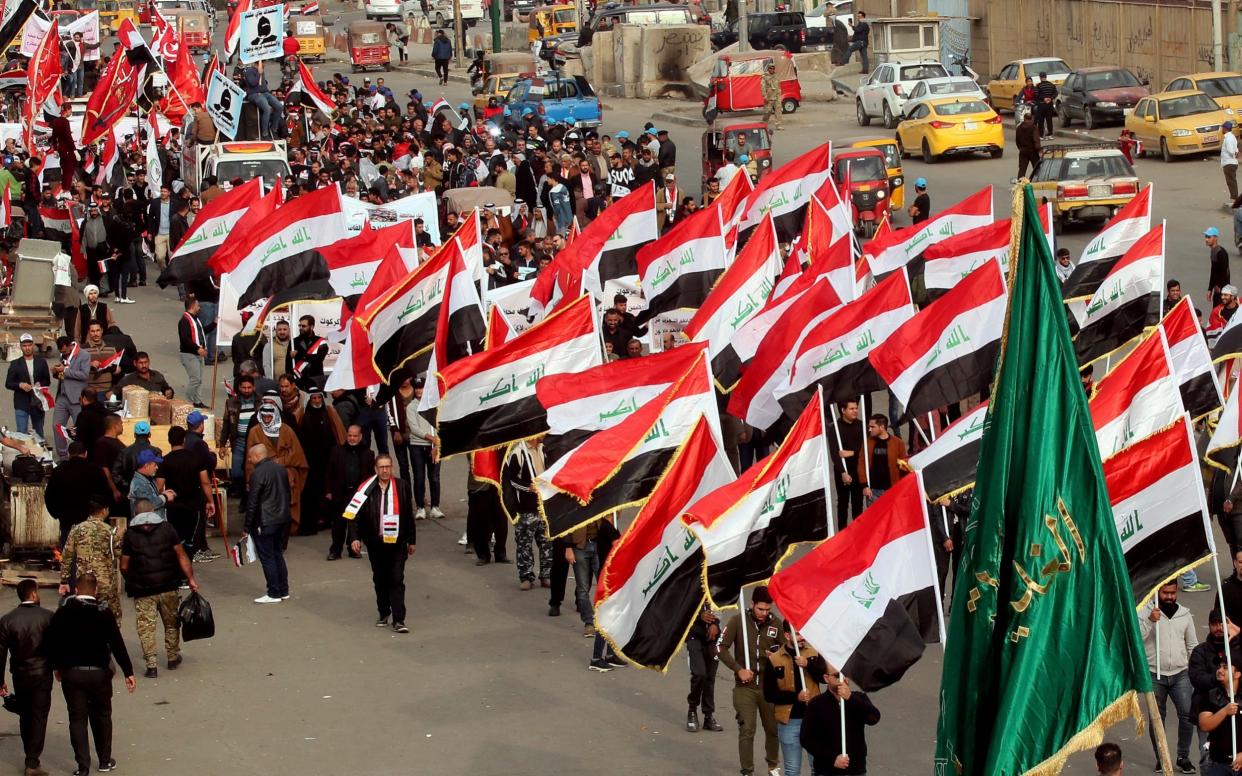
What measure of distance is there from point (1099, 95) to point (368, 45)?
34.8 m

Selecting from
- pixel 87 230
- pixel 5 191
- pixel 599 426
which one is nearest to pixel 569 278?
pixel 599 426

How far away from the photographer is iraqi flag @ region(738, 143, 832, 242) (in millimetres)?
23062

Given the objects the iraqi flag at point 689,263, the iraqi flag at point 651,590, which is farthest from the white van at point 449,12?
the iraqi flag at point 651,590

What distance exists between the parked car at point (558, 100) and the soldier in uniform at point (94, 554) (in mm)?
33767

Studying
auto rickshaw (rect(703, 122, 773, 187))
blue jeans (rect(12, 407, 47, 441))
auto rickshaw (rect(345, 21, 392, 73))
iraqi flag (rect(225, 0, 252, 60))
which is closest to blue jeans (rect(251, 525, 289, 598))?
blue jeans (rect(12, 407, 47, 441))

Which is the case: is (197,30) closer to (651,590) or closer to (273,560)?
(273,560)

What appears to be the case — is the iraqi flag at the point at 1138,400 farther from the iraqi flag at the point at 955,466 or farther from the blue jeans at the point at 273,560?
the blue jeans at the point at 273,560

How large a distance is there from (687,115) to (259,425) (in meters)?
36.1

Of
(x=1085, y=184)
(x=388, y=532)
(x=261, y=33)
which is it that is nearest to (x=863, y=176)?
(x=1085, y=184)

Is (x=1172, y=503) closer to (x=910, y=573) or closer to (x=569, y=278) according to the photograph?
(x=910, y=573)

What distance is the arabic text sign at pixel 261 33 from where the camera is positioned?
3853 cm

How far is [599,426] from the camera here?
49.0 feet

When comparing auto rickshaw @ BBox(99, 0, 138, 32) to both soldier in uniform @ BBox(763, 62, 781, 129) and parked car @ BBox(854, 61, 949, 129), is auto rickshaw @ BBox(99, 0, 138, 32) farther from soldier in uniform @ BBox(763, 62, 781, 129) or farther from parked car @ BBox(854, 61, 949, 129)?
parked car @ BBox(854, 61, 949, 129)

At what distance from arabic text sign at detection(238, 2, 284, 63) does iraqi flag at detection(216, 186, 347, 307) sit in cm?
1667
